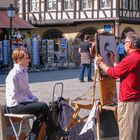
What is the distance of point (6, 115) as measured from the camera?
6.98 m

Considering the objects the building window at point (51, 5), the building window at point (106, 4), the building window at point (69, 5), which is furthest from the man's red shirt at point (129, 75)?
the building window at point (51, 5)

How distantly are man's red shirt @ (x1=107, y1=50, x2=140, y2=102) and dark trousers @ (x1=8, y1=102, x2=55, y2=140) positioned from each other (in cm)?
113

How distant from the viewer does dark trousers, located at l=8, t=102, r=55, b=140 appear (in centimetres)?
698

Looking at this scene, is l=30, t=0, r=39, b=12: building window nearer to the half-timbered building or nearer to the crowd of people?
the half-timbered building

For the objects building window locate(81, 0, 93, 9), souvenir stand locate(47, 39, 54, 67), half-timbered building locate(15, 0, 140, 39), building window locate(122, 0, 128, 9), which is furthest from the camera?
building window locate(81, 0, 93, 9)

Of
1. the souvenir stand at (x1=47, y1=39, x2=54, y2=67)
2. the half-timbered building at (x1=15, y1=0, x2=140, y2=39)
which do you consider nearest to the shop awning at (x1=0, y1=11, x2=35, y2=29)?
the souvenir stand at (x1=47, y1=39, x2=54, y2=67)

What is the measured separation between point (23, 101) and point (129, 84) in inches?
59.1

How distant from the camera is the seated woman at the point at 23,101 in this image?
6984 mm

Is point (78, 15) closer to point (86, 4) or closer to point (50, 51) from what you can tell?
point (86, 4)

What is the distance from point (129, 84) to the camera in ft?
20.8

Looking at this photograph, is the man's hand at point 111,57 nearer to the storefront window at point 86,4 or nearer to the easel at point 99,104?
the easel at point 99,104

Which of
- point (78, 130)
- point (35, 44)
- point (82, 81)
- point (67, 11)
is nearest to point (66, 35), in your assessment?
point (67, 11)

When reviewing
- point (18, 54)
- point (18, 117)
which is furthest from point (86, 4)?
point (18, 117)

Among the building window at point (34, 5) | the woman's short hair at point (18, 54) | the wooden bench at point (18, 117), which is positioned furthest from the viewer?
the building window at point (34, 5)
